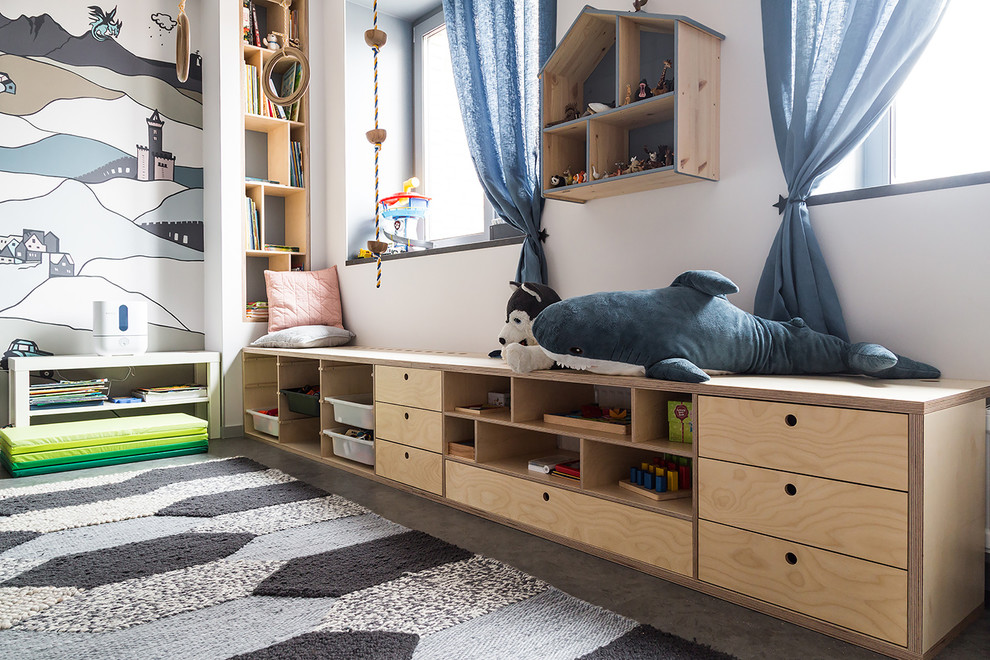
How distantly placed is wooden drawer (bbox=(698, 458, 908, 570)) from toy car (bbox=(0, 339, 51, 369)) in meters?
3.39

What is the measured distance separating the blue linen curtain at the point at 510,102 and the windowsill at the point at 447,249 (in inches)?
3.2

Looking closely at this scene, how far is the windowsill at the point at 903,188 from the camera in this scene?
5.08 feet

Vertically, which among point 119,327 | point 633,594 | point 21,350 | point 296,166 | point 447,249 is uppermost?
point 296,166

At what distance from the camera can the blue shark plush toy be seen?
167cm

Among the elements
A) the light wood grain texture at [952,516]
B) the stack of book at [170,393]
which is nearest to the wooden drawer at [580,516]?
the light wood grain texture at [952,516]

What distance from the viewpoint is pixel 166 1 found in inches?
149

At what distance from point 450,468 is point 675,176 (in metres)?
1.22

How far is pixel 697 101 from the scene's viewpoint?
6.42 ft

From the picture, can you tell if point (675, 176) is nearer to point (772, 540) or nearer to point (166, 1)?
point (772, 540)

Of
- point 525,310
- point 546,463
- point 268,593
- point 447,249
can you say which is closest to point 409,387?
point 525,310

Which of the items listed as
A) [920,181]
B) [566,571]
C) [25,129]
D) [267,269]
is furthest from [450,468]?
[25,129]

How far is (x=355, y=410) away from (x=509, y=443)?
86 centimetres

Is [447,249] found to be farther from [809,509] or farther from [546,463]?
[809,509]

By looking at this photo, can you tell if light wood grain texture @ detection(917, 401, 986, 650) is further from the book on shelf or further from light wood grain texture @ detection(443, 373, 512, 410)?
light wood grain texture @ detection(443, 373, 512, 410)
